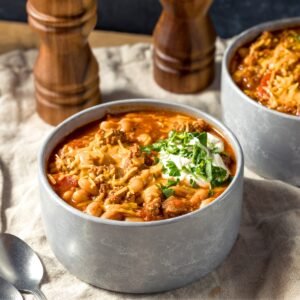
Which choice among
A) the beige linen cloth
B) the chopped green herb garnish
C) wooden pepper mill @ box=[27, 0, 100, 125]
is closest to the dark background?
the beige linen cloth

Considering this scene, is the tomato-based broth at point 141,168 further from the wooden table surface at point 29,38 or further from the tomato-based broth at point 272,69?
the wooden table surface at point 29,38

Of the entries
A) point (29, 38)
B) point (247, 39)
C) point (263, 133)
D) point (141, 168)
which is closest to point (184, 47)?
point (247, 39)

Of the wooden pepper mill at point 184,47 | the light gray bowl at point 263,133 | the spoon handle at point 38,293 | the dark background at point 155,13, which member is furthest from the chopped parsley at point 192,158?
the dark background at point 155,13

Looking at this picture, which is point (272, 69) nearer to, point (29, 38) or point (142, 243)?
point (142, 243)

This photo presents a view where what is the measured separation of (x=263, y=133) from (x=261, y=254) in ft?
1.20

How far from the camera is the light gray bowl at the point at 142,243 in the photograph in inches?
79.0

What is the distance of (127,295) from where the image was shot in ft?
7.00

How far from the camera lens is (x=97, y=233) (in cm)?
202

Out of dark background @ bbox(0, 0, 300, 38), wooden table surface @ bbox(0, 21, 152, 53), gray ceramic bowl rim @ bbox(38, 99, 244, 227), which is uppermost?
gray ceramic bowl rim @ bbox(38, 99, 244, 227)

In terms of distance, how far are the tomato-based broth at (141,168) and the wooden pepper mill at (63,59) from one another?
353mm

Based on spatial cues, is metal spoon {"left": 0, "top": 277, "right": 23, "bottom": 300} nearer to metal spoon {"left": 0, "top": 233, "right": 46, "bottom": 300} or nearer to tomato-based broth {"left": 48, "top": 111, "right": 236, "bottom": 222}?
metal spoon {"left": 0, "top": 233, "right": 46, "bottom": 300}

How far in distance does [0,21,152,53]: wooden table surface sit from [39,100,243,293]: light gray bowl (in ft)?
3.51

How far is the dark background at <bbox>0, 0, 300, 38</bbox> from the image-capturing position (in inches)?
125

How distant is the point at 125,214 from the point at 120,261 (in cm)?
11
